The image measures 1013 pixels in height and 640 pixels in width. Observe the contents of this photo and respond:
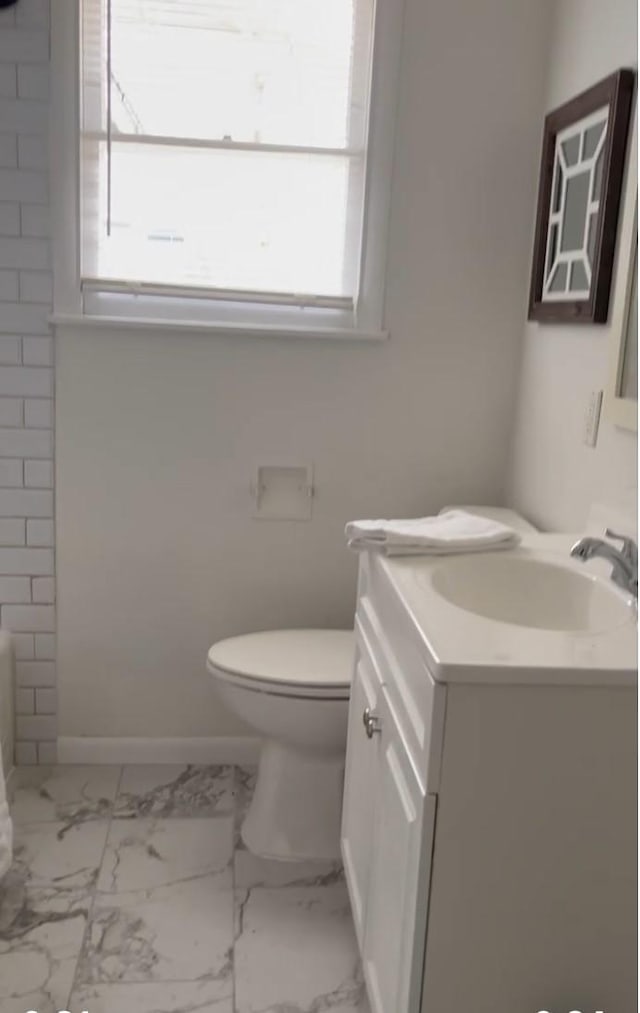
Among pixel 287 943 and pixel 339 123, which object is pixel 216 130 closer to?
pixel 339 123

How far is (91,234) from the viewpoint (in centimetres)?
233

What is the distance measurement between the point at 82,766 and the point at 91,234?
1442mm

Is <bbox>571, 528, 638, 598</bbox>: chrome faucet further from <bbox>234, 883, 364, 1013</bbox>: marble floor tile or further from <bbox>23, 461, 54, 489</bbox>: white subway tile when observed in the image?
<bbox>23, 461, 54, 489</bbox>: white subway tile

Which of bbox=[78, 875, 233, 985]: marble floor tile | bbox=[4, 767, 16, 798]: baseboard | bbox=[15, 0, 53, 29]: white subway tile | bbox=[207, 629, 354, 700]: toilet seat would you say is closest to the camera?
bbox=[78, 875, 233, 985]: marble floor tile

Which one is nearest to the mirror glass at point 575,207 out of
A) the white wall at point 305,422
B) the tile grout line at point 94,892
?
the white wall at point 305,422

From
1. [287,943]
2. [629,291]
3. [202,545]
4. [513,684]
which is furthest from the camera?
[202,545]

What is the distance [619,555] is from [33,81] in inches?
69.3

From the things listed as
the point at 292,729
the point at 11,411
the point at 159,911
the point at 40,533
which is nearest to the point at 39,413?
the point at 11,411

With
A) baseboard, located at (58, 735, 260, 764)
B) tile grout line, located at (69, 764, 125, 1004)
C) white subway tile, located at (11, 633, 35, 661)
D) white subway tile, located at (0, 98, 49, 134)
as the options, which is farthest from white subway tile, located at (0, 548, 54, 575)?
white subway tile, located at (0, 98, 49, 134)

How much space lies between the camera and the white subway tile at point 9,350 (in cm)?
233

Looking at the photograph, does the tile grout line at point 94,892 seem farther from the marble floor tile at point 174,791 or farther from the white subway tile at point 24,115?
the white subway tile at point 24,115

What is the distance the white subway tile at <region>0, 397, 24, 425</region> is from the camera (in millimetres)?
2361

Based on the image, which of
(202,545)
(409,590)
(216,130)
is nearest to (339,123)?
(216,130)

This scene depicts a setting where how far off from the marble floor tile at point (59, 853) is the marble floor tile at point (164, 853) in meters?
0.03
